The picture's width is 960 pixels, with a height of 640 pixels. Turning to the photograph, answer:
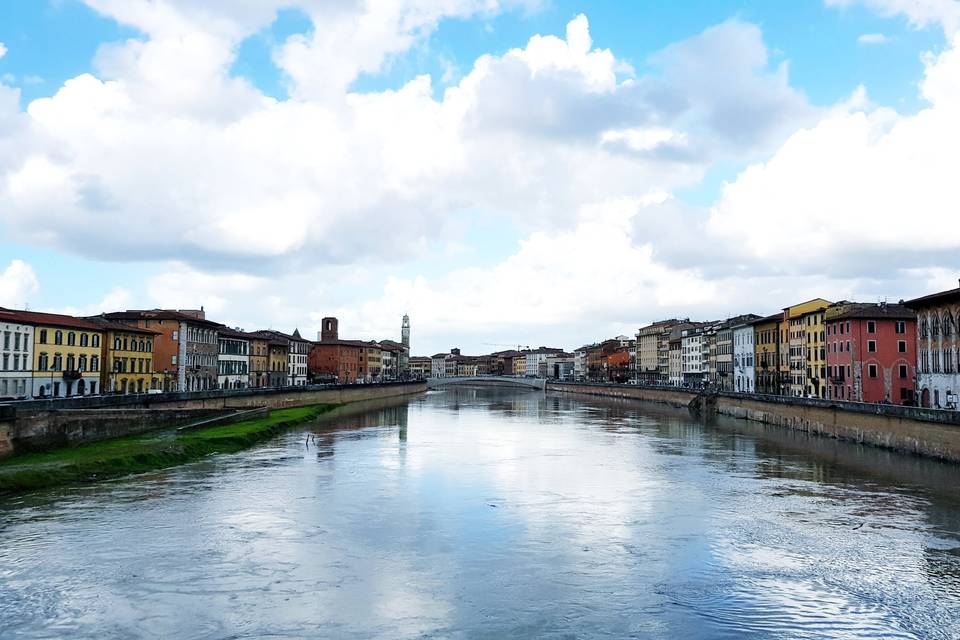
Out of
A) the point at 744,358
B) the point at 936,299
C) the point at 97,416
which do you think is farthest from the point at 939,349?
the point at 744,358

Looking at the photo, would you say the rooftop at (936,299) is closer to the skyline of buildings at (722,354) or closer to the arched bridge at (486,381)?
the skyline of buildings at (722,354)

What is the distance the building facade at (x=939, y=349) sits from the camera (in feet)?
149

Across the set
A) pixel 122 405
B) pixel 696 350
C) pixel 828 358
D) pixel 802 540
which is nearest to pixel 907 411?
pixel 802 540

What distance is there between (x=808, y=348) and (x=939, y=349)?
28010 mm

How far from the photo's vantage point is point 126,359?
227 ft

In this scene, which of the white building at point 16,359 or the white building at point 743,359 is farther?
the white building at point 743,359

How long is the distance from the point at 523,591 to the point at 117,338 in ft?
196

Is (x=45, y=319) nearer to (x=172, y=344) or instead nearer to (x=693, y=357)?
(x=172, y=344)

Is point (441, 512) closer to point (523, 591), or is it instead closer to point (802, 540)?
point (523, 591)

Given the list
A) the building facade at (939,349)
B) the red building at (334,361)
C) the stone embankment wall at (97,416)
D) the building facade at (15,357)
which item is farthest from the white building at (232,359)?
the building facade at (939,349)

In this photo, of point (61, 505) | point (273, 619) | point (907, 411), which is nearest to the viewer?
point (273, 619)

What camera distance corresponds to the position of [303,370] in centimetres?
12900

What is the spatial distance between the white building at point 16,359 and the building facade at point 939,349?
194 feet

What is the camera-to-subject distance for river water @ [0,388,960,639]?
1579cm
